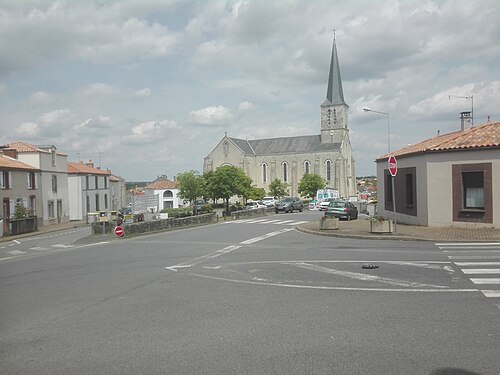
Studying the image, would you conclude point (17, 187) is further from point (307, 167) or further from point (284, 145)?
point (284, 145)

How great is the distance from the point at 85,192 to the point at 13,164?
17.4 meters

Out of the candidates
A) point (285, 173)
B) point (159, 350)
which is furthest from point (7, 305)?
point (285, 173)

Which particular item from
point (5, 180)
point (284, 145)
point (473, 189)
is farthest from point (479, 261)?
point (284, 145)

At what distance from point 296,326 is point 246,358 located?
57.2 inches

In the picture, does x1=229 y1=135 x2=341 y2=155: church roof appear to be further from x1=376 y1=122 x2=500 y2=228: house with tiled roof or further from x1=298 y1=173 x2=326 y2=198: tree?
x1=376 y1=122 x2=500 y2=228: house with tiled roof

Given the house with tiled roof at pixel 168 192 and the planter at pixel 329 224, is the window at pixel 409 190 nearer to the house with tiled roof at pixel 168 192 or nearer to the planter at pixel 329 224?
the planter at pixel 329 224

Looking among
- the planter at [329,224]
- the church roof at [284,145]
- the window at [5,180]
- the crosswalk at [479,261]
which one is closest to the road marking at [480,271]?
Result: the crosswalk at [479,261]

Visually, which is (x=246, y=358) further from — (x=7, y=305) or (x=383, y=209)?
(x=383, y=209)

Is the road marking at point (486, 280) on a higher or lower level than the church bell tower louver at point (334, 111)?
lower

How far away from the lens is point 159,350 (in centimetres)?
597

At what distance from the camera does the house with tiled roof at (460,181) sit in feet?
67.7

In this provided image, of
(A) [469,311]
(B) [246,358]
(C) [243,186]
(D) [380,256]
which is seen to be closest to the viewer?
(B) [246,358]

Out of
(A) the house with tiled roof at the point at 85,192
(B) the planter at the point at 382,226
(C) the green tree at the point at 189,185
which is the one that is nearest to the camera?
(B) the planter at the point at 382,226

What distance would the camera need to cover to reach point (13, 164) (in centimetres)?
4509
